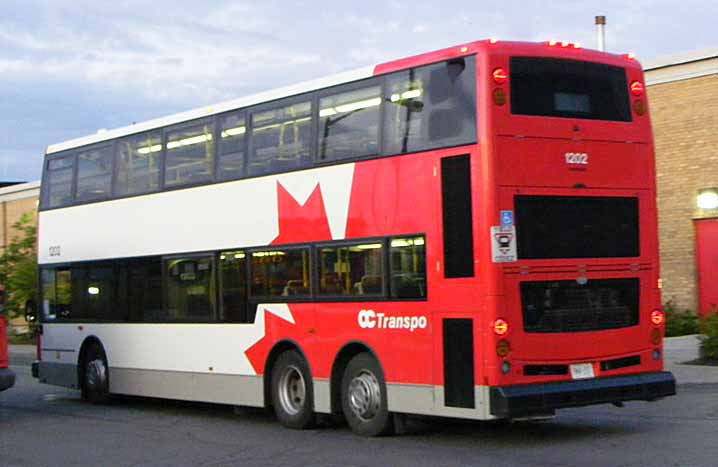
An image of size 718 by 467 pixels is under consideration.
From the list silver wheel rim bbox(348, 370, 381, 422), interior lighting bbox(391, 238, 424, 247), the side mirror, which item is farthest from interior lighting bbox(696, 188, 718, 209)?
interior lighting bbox(391, 238, 424, 247)

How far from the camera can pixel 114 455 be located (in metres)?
13.4

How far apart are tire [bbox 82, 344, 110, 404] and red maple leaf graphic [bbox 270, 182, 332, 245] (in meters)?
5.07

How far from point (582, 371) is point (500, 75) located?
314 cm

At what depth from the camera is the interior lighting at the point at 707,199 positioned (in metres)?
26.1

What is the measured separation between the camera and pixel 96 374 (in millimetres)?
19578

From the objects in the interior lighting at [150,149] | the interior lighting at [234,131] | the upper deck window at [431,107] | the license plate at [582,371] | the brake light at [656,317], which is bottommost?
the license plate at [582,371]

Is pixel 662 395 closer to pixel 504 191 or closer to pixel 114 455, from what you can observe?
pixel 504 191

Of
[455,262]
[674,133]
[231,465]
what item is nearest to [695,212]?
[674,133]

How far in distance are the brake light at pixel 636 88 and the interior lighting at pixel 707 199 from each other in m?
13.0

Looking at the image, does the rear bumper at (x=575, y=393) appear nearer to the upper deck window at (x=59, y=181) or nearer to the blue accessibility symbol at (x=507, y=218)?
the blue accessibility symbol at (x=507, y=218)

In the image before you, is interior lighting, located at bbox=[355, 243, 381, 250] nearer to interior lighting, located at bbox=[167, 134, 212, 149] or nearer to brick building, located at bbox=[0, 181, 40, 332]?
interior lighting, located at bbox=[167, 134, 212, 149]

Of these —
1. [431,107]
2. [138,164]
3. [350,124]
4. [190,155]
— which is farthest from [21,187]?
[431,107]

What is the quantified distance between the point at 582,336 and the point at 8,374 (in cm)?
802

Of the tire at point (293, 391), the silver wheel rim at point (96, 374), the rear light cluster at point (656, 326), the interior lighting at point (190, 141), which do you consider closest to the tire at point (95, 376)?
the silver wheel rim at point (96, 374)
